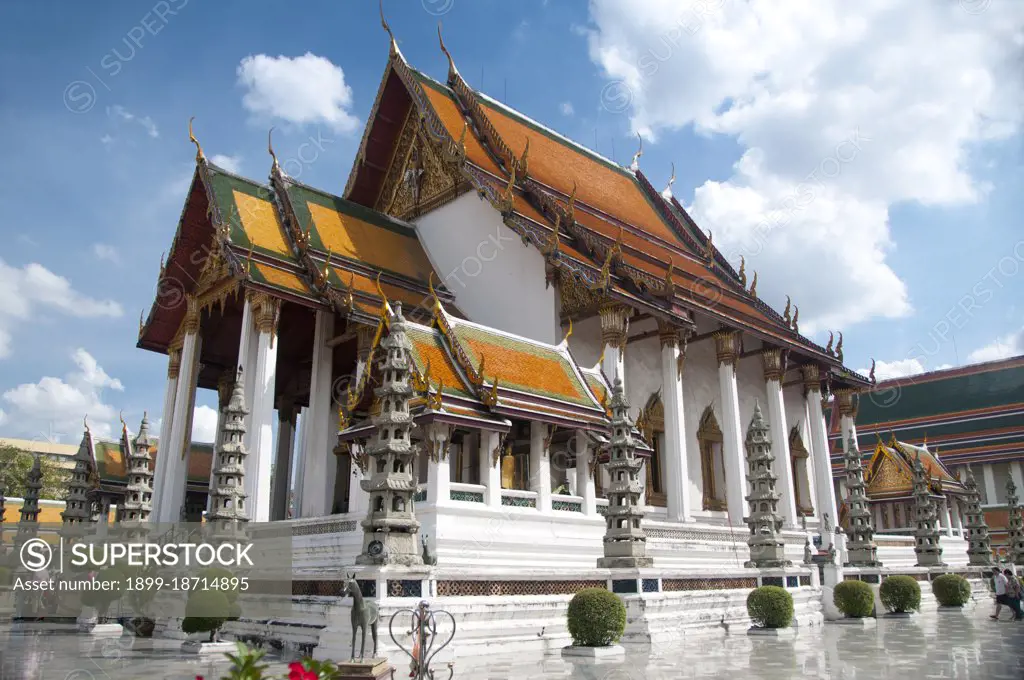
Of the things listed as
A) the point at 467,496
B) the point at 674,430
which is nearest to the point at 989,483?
the point at 674,430

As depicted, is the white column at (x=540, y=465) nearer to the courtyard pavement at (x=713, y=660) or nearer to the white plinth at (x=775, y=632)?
the courtyard pavement at (x=713, y=660)

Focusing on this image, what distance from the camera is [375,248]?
19.6 metres

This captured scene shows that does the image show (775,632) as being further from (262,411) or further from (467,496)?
(262,411)

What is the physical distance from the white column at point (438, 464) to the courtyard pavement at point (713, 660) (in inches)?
104

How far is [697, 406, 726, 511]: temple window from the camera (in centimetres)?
2041

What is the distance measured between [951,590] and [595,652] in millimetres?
10382

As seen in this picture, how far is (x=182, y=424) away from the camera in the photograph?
18453 mm

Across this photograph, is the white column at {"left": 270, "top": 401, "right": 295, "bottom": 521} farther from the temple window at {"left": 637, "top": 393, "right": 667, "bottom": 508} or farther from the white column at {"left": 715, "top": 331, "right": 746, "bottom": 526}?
the white column at {"left": 715, "top": 331, "right": 746, "bottom": 526}

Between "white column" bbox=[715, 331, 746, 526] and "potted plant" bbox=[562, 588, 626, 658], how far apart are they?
10.7m

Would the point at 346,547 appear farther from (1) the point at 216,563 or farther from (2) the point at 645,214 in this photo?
(2) the point at 645,214

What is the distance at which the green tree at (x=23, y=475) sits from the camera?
1467 inches

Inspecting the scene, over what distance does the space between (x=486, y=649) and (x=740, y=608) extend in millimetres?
4726

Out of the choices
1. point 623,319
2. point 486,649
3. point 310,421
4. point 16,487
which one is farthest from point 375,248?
point 16,487

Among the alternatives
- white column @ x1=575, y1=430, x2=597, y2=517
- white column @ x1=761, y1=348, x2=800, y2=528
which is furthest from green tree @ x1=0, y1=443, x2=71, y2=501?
white column @ x1=575, y1=430, x2=597, y2=517
